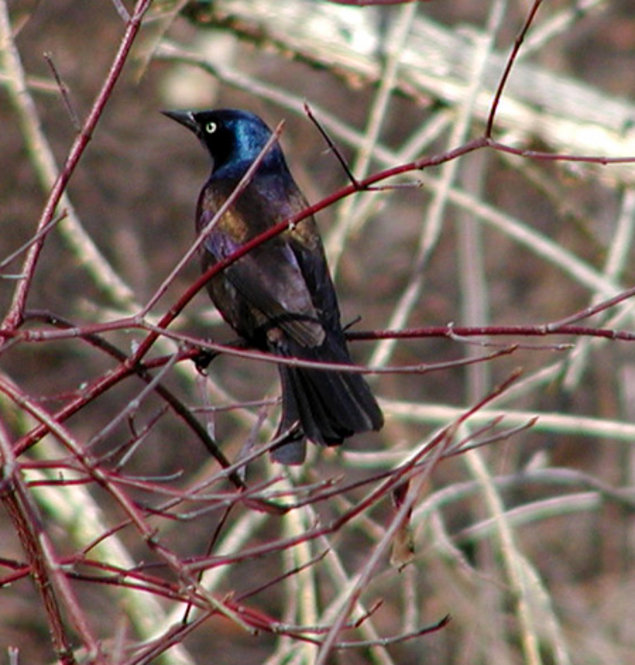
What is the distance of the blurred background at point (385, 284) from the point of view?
16.3 feet

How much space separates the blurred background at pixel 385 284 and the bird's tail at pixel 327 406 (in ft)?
2.67

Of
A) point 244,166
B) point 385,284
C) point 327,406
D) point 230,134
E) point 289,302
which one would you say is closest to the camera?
point 327,406

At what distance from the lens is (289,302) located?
379 cm

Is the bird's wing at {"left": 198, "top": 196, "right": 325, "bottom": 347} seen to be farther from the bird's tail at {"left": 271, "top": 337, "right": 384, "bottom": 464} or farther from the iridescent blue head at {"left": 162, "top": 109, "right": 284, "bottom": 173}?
the iridescent blue head at {"left": 162, "top": 109, "right": 284, "bottom": 173}

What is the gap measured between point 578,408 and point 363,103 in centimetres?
291

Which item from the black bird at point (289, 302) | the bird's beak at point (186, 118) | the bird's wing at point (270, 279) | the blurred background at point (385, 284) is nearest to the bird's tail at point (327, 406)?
the black bird at point (289, 302)

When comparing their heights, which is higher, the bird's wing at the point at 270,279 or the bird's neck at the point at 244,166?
the bird's neck at the point at 244,166

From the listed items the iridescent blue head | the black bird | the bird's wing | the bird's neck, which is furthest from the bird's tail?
the iridescent blue head

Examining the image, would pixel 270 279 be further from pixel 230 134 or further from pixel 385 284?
pixel 385 284

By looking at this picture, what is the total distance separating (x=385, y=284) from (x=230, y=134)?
16.4 feet

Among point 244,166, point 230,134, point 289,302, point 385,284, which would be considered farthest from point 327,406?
point 385,284

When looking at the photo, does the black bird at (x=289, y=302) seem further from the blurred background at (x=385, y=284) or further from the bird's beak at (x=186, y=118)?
the blurred background at (x=385, y=284)

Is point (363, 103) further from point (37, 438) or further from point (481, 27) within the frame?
point (37, 438)

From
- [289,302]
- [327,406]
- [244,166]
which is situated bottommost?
[327,406]
